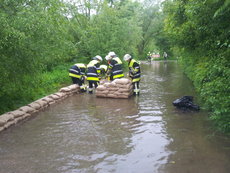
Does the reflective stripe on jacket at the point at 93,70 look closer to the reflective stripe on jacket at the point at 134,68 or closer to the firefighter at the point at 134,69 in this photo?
the firefighter at the point at 134,69

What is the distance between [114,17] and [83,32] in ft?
11.9

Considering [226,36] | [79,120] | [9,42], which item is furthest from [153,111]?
[9,42]

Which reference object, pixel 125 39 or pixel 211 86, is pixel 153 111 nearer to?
pixel 211 86

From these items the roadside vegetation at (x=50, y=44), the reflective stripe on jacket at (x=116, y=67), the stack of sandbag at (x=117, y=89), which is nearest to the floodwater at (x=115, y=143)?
the roadside vegetation at (x=50, y=44)

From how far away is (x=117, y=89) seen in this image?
370 inches

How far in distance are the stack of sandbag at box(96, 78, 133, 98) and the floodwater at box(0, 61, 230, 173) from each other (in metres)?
1.65

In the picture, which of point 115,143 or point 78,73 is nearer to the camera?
point 115,143

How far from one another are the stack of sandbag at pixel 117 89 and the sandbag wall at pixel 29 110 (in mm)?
1411

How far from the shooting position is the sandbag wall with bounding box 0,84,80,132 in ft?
19.4

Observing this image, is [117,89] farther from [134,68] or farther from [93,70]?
[93,70]

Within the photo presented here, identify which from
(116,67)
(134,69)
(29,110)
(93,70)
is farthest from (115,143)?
(93,70)

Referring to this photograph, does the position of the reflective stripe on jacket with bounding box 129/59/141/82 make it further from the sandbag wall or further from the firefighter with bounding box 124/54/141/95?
the sandbag wall

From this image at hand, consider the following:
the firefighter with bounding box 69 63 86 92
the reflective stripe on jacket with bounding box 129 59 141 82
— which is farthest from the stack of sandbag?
the firefighter with bounding box 69 63 86 92

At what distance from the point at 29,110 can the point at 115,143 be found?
3.27 meters
